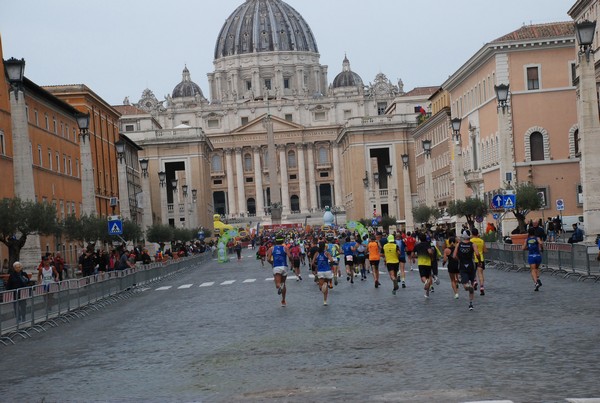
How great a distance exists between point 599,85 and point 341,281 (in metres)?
21.9

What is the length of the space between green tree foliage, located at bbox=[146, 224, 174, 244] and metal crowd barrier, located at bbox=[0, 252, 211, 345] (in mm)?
34479

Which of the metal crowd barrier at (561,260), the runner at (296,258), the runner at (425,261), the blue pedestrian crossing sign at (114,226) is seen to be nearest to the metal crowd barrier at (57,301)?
the blue pedestrian crossing sign at (114,226)

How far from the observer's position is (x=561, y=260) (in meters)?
35.7

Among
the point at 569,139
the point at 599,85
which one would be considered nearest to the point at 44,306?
the point at 599,85

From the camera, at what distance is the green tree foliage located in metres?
79.3

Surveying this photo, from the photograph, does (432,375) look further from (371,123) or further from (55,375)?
(371,123)

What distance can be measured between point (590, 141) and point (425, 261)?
11.0 m

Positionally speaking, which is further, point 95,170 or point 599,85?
point 95,170

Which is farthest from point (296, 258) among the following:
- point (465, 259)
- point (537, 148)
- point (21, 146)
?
point (537, 148)

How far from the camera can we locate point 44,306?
27094 millimetres

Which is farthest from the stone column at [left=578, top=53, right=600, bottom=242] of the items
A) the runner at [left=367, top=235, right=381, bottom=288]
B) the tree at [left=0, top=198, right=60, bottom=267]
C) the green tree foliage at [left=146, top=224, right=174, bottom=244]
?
the green tree foliage at [left=146, top=224, right=174, bottom=244]

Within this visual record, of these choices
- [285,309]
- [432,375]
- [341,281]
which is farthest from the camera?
[341,281]

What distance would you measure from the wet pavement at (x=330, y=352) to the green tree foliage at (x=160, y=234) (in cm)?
5011

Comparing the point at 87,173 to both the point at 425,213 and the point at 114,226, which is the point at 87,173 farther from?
the point at 425,213
